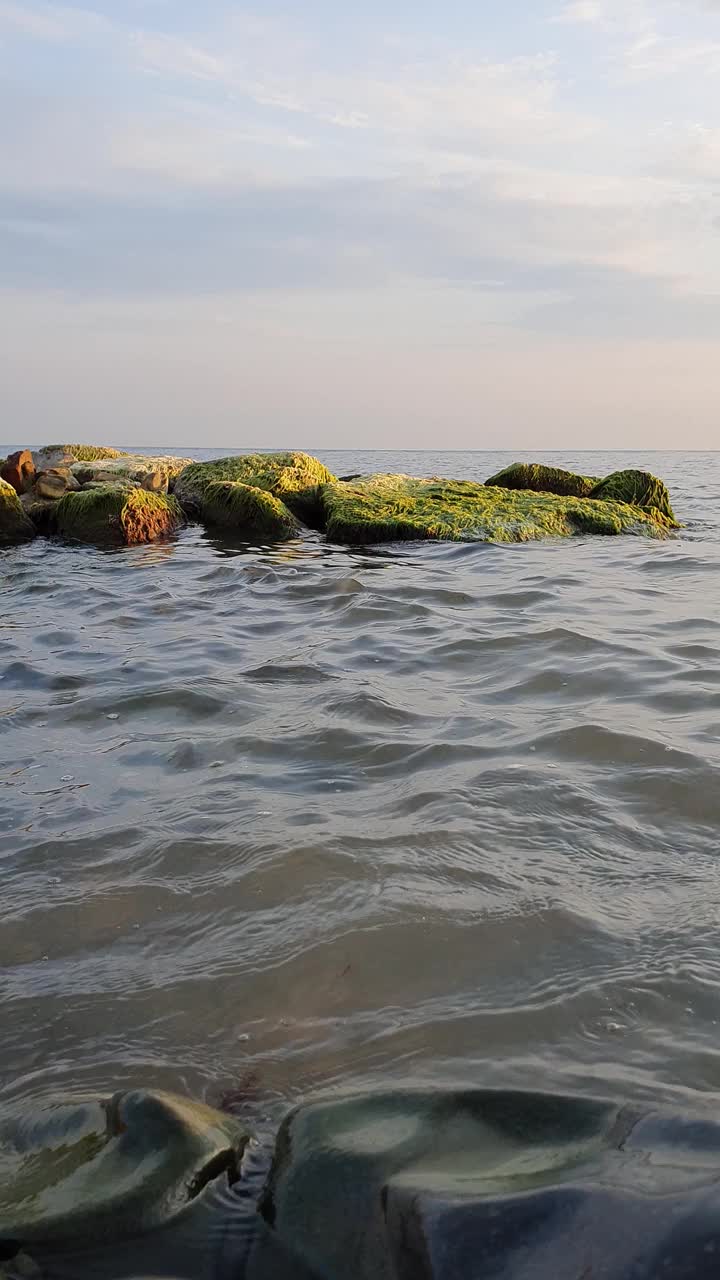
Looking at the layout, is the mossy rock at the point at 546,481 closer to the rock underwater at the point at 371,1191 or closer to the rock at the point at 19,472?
the rock at the point at 19,472

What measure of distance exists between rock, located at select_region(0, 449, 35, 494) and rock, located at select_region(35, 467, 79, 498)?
612 mm

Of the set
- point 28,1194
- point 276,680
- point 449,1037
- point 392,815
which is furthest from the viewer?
point 276,680

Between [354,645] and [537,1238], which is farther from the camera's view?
[354,645]

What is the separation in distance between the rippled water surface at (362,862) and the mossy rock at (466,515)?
561 cm

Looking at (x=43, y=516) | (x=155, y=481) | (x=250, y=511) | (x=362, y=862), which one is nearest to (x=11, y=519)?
(x=43, y=516)

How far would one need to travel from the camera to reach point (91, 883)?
2992 mm

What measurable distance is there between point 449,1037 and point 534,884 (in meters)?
0.80

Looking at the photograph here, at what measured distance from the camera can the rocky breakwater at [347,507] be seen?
12.3m

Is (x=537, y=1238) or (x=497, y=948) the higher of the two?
(x=537, y=1238)

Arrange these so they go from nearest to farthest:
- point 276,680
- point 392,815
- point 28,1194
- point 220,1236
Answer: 1. point 220,1236
2. point 28,1194
3. point 392,815
4. point 276,680

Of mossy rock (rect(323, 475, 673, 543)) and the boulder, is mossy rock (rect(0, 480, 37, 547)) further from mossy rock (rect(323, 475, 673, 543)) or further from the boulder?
the boulder

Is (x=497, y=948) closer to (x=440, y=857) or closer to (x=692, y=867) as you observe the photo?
(x=440, y=857)

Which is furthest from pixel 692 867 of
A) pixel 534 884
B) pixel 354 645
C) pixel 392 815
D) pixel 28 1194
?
pixel 354 645

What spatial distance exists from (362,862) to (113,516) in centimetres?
1060
